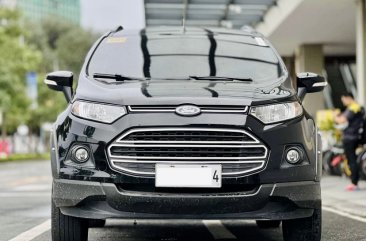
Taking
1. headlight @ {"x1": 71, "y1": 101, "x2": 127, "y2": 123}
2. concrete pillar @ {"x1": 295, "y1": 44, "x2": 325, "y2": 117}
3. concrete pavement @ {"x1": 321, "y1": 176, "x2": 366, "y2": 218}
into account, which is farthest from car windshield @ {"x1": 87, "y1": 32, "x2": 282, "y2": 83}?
concrete pillar @ {"x1": 295, "y1": 44, "x2": 325, "y2": 117}

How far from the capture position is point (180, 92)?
4.98 meters

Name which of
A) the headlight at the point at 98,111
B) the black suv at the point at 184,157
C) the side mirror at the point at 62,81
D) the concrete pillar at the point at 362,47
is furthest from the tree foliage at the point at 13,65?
the black suv at the point at 184,157

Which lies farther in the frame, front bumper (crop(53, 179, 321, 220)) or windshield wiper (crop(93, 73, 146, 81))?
windshield wiper (crop(93, 73, 146, 81))

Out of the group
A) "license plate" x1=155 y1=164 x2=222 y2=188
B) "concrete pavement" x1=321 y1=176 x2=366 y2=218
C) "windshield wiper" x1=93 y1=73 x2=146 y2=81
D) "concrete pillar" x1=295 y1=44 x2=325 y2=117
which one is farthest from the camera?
"concrete pillar" x1=295 y1=44 x2=325 y2=117

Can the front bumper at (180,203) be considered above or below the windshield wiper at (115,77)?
below

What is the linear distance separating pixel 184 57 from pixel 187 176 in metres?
1.55

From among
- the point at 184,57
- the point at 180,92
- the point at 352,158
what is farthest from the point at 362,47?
the point at 180,92

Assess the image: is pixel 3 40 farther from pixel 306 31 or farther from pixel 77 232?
pixel 77 232

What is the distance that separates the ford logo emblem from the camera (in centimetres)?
478

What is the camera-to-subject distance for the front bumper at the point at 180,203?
468cm

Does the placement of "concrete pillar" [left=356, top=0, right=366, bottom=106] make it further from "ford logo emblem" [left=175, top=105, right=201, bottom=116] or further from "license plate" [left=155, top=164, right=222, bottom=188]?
"license plate" [left=155, top=164, right=222, bottom=188]

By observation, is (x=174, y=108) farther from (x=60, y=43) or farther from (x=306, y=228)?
(x=60, y=43)

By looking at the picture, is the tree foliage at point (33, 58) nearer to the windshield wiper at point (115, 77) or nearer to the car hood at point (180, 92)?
the windshield wiper at point (115, 77)

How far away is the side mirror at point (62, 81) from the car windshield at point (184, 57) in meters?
0.18
